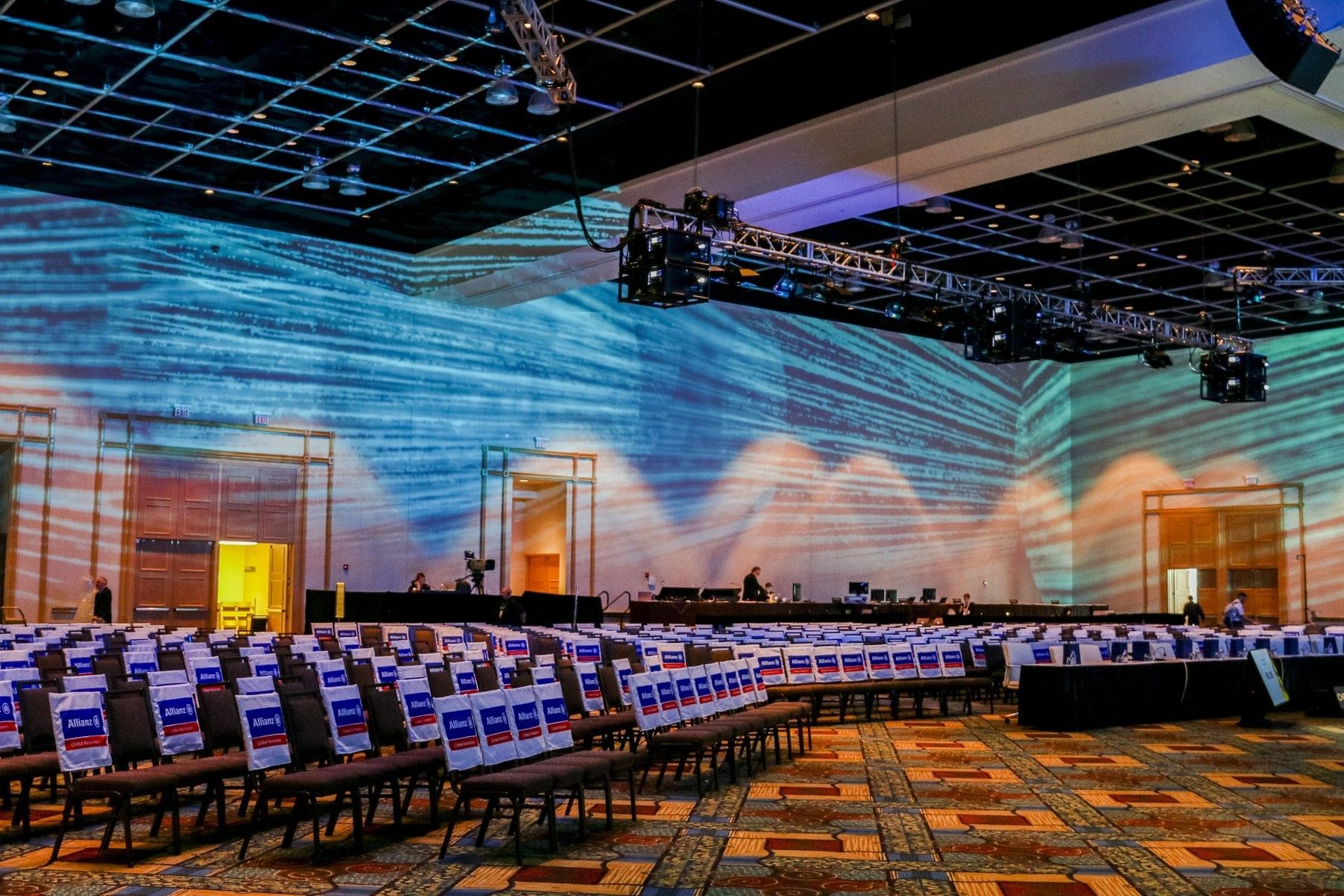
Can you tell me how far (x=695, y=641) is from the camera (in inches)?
523

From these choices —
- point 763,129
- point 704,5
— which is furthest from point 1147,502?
point 704,5

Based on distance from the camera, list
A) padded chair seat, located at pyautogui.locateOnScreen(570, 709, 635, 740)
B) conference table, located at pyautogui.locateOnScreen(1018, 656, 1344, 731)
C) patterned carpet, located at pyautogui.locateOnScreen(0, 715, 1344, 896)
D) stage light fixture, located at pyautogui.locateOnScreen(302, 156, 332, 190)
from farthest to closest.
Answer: stage light fixture, located at pyautogui.locateOnScreen(302, 156, 332, 190) → conference table, located at pyautogui.locateOnScreen(1018, 656, 1344, 731) → padded chair seat, located at pyautogui.locateOnScreen(570, 709, 635, 740) → patterned carpet, located at pyautogui.locateOnScreen(0, 715, 1344, 896)

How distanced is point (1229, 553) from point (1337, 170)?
46.1 feet

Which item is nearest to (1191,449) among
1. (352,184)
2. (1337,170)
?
(1337,170)

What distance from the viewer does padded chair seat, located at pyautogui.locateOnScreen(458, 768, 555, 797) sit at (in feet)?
19.8

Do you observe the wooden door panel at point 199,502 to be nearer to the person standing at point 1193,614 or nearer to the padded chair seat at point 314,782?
the padded chair seat at point 314,782

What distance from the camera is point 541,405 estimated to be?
23.9 metres

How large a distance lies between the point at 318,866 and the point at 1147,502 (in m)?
27.4

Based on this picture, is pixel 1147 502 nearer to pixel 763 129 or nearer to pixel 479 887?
pixel 763 129

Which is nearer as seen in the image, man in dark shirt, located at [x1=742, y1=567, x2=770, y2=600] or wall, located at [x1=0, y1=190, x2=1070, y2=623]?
wall, located at [x1=0, y1=190, x2=1070, y2=623]

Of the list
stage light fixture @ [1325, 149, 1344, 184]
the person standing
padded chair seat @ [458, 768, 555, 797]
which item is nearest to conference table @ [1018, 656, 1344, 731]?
stage light fixture @ [1325, 149, 1344, 184]

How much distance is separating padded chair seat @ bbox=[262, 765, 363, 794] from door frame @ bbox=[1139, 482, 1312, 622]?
2460 centimetres

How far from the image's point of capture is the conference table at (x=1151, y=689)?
12570mm

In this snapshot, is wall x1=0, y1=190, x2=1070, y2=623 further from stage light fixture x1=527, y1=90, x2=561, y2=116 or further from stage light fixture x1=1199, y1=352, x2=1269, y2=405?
stage light fixture x1=1199, y1=352, x2=1269, y2=405
